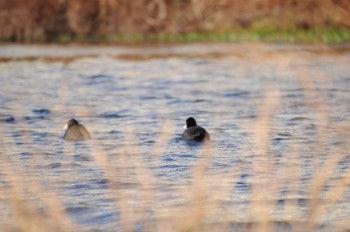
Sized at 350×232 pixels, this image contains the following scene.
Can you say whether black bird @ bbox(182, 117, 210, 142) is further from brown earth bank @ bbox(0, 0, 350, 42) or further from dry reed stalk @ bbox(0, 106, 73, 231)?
brown earth bank @ bbox(0, 0, 350, 42)

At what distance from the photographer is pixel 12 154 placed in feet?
29.5

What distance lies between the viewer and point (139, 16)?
27.3 metres

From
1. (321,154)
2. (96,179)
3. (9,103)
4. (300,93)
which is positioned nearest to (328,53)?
(300,93)

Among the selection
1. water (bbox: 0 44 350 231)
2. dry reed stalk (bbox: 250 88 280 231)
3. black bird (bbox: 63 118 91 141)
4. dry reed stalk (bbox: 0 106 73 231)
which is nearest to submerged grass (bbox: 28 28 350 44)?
water (bbox: 0 44 350 231)

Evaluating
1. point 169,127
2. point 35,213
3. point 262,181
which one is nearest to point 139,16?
point 169,127

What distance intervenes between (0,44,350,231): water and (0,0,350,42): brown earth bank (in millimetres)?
4043

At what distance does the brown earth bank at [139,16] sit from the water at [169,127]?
13.3 ft

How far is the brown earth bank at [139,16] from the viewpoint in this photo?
1035 inches

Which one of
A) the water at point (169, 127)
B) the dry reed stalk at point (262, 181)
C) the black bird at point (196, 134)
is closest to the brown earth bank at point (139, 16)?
the water at point (169, 127)

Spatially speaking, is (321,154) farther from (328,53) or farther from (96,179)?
(328,53)

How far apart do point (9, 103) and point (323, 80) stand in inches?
174

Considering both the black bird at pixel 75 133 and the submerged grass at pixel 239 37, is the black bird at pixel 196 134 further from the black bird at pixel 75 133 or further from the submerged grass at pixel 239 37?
the submerged grass at pixel 239 37

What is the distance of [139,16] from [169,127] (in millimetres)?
17689

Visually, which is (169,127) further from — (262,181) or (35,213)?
(35,213)
